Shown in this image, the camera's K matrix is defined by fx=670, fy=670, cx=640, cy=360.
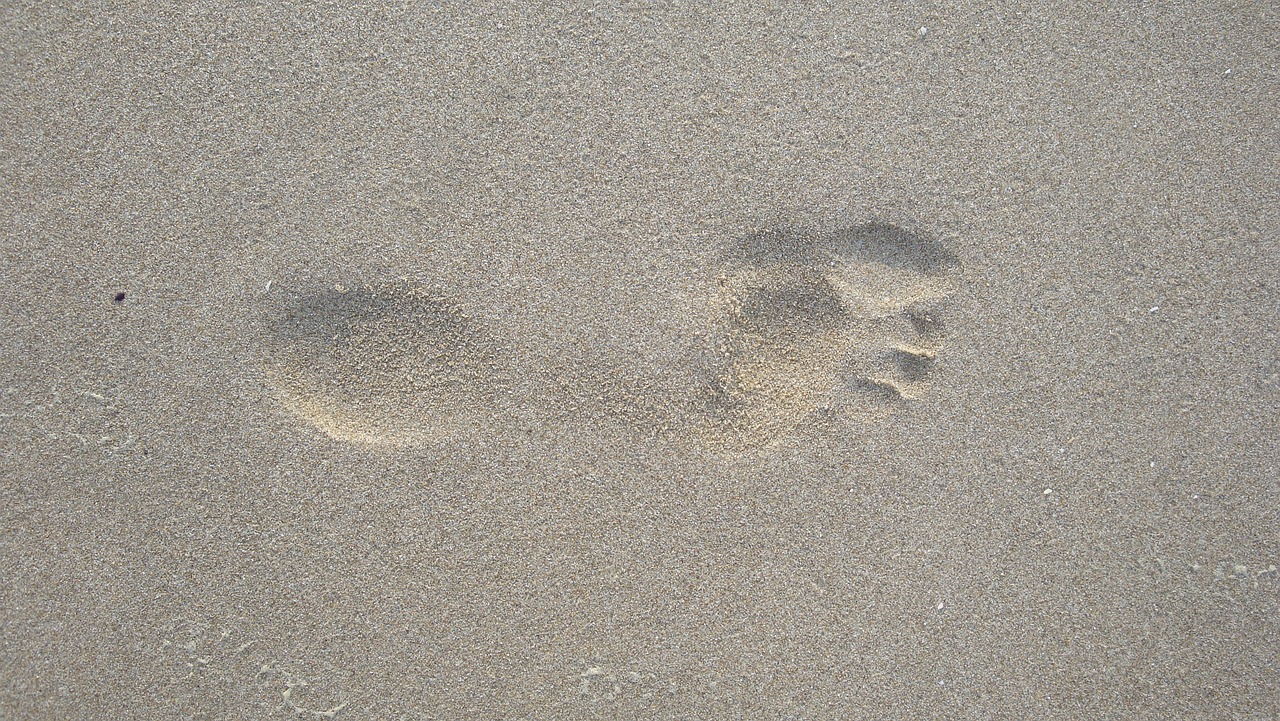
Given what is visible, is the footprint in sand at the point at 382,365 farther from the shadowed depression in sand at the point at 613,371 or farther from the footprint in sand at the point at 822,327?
the footprint in sand at the point at 822,327

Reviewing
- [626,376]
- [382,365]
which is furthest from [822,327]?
[382,365]

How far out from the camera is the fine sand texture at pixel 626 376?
145 centimetres

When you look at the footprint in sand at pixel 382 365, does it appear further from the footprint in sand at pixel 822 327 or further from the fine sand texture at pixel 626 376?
the footprint in sand at pixel 822 327

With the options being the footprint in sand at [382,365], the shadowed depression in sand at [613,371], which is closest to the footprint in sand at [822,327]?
the shadowed depression in sand at [613,371]

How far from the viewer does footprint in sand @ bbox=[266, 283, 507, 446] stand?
1.46 m

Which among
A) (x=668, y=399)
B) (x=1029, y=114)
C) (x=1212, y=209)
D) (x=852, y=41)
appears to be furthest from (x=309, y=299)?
(x=1212, y=209)

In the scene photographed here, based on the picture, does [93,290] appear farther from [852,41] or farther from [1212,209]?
[1212,209]

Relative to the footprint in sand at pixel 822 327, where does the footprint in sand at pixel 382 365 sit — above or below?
below

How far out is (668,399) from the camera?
4.80 feet

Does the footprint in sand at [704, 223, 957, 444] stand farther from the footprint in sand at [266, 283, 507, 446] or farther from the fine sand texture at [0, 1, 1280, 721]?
the footprint in sand at [266, 283, 507, 446]

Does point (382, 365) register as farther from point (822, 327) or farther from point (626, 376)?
point (822, 327)

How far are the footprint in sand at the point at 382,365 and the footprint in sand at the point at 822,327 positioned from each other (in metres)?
0.52

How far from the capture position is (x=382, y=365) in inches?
57.5

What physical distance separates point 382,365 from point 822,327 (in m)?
0.97
